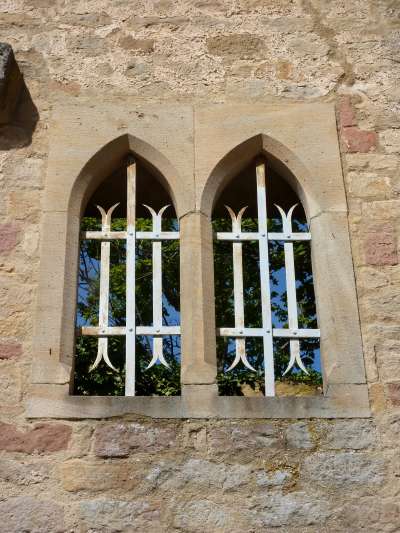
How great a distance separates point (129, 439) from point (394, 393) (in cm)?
124

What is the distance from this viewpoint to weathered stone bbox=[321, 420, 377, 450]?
381 cm

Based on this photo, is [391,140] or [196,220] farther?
[391,140]

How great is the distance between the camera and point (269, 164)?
4.74m

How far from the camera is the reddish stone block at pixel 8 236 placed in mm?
4277

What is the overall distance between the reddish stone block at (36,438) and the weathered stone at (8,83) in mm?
1760

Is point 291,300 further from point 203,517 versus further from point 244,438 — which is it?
point 203,517

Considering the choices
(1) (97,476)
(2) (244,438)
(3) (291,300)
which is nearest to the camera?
(1) (97,476)

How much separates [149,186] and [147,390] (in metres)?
2.84

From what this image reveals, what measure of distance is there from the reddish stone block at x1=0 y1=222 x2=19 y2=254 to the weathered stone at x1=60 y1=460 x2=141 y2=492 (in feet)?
3.83

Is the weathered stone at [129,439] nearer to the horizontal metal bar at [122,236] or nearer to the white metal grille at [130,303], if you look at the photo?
the white metal grille at [130,303]

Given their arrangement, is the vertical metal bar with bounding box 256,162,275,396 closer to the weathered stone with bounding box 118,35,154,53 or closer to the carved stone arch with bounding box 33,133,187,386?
the carved stone arch with bounding box 33,133,187,386

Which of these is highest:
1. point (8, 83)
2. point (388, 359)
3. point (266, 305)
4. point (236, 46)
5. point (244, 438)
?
point (236, 46)

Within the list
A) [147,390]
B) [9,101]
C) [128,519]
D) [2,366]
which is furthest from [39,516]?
[147,390]

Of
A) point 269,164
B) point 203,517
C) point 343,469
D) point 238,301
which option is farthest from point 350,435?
point 269,164
